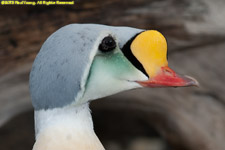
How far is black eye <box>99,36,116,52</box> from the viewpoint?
3.85ft

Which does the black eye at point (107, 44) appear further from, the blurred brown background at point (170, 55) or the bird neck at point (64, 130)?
the blurred brown background at point (170, 55)

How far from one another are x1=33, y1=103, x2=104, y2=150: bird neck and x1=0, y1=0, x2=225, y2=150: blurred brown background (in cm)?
70

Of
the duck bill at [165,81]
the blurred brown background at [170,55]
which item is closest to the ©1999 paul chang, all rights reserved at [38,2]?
the blurred brown background at [170,55]

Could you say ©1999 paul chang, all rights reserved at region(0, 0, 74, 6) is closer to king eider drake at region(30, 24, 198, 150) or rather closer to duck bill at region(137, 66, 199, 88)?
king eider drake at region(30, 24, 198, 150)

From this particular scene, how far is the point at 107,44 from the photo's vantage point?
1180mm

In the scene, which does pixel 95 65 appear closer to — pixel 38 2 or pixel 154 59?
pixel 154 59

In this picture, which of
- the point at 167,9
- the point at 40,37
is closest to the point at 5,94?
the point at 40,37

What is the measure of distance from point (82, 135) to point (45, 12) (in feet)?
2.53

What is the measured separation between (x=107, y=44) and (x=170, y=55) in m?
0.97

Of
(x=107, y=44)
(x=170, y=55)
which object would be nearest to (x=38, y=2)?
(x=170, y=55)

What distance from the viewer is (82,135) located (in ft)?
4.22

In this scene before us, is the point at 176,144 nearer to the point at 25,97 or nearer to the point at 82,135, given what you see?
the point at 25,97

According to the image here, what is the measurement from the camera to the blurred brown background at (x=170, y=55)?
1.91 metres

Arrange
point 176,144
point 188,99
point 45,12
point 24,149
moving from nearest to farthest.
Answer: point 45,12 → point 188,99 → point 176,144 → point 24,149
